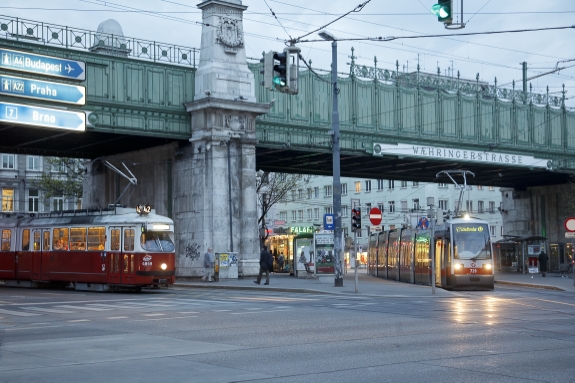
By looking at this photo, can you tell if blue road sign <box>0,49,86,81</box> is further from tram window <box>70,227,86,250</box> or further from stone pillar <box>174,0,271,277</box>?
tram window <box>70,227,86,250</box>

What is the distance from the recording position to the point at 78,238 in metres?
34.0

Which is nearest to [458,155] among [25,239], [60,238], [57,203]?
[60,238]

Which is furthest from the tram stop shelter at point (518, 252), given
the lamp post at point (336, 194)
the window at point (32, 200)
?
the window at point (32, 200)

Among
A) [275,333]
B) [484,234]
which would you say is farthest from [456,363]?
[484,234]

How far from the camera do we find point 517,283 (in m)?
41.1

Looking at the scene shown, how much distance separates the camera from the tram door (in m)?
32.0

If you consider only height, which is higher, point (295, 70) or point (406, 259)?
point (295, 70)

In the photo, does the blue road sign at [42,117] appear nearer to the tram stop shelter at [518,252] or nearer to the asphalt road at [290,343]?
the asphalt road at [290,343]

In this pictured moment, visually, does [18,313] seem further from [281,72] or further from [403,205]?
[403,205]

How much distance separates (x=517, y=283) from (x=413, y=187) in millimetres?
53141

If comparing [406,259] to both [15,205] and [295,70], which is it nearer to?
[295,70]

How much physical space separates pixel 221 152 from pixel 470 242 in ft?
42.9

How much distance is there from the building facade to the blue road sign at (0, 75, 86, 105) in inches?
1583

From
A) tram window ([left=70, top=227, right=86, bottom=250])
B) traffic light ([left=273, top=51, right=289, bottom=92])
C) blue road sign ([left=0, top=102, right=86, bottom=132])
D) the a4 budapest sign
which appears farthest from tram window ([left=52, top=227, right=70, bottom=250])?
the a4 budapest sign
